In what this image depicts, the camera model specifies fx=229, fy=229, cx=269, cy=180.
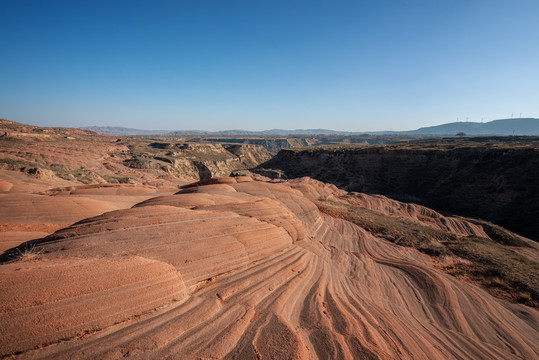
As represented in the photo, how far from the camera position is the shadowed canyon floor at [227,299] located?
3887 millimetres

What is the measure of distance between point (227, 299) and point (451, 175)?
49793 millimetres

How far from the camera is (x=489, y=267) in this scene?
12.3 m

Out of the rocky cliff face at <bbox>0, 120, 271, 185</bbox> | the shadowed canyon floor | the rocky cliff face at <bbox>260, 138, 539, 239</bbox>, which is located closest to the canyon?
the shadowed canyon floor

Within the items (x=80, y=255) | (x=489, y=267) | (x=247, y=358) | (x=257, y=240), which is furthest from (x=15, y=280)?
(x=489, y=267)

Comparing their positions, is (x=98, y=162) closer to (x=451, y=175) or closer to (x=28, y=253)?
(x=28, y=253)

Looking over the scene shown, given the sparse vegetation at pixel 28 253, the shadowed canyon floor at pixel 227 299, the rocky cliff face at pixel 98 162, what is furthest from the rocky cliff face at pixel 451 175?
the sparse vegetation at pixel 28 253

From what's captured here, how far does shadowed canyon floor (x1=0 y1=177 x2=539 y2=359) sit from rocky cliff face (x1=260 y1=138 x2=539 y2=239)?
2974 centimetres

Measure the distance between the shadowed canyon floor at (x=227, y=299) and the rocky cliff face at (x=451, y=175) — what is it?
97.6 ft

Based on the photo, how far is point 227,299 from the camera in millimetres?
5672

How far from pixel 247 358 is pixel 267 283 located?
2.93 meters

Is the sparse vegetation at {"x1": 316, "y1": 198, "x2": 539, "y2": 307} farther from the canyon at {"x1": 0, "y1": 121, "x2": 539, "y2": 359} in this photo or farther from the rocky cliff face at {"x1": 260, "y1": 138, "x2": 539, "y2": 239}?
the rocky cliff face at {"x1": 260, "y1": 138, "x2": 539, "y2": 239}

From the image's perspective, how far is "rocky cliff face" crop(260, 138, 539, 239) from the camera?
102 feet

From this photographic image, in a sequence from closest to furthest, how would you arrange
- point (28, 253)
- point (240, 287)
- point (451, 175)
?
point (28, 253) < point (240, 287) < point (451, 175)

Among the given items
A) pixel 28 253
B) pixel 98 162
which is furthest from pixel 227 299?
pixel 98 162
